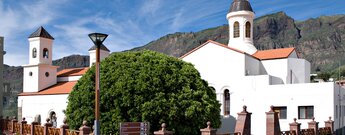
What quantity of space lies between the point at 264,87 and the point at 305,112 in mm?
3532

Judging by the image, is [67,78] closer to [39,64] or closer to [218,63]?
[39,64]

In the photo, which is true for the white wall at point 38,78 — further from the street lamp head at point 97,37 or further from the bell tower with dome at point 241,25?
the street lamp head at point 97,37

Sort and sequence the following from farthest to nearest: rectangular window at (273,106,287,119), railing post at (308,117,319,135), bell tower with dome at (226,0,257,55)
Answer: bell tower with dome at (226,0,257,55) → rectangular window at (273,106,287,119) → railing post at (308,117,319,135)

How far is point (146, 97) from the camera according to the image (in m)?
23.2

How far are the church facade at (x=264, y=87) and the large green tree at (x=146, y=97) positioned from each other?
24.4 ft

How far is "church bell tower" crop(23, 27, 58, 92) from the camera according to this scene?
4903 cm

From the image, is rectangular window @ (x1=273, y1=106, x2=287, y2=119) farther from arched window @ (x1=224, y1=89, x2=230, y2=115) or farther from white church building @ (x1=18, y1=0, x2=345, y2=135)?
arched window @ (x1=224, y1=89, x2=230, y2=115)

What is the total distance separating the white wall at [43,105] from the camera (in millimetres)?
44312

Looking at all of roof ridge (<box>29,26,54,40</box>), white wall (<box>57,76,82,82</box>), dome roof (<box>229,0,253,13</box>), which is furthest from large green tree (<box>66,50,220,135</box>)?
roof ridge (<box>29,26,54,40</box>)

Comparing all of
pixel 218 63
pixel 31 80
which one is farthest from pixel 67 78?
A: pixel 218 63

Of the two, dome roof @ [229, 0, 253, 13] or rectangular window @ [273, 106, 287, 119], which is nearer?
rectangular window @ [273, 106, 287, 119]

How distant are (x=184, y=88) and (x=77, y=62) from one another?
17389 cm

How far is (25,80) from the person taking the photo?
164 ft

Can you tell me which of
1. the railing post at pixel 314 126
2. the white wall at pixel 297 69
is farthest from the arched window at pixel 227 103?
the railing post at pixel 314 126
